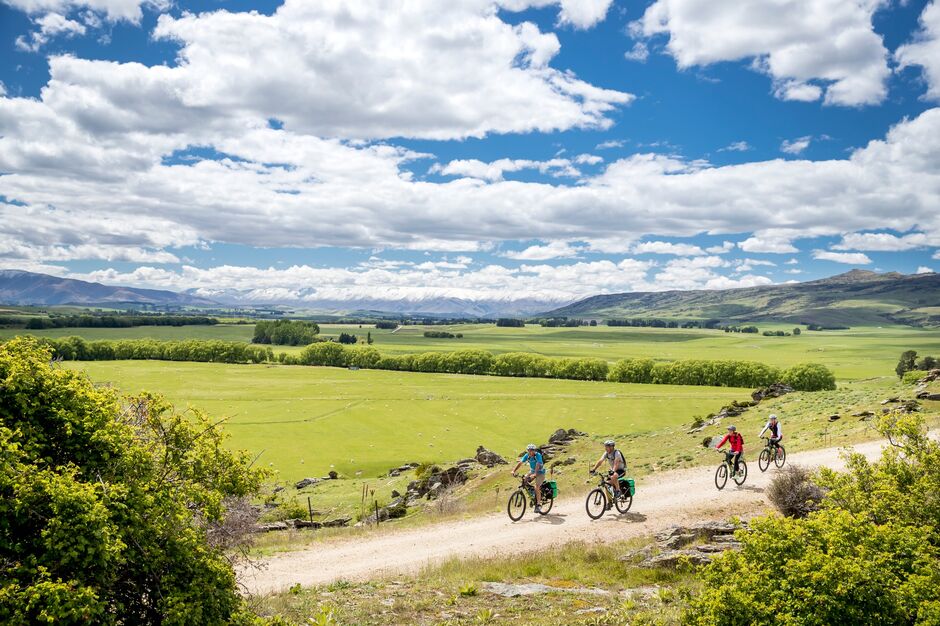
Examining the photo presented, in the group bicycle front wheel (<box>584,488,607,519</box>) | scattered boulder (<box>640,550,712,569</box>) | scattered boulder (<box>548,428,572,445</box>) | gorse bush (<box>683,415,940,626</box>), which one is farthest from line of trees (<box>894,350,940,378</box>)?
gorse bush (<box>683,415,940,626</box>)

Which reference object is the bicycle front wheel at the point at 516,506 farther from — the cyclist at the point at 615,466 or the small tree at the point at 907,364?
the small tree at the point at 907,364

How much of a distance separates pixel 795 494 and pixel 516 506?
1184 cm

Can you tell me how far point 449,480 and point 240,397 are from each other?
3846 inches

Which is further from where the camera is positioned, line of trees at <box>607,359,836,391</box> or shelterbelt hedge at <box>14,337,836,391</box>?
shelterbelt hedge at <box>14,337,836,391</box>

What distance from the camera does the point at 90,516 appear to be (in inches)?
387

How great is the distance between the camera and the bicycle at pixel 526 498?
27.2m

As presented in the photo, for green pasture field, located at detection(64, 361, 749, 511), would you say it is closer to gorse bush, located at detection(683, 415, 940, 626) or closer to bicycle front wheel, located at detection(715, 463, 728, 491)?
bicycle front wheel, located at detection(715, 463, 728, 491)

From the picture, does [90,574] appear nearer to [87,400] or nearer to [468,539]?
[87,400]

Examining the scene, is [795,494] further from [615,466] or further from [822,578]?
[822,578]

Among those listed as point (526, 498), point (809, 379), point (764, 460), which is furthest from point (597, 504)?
point (809, 379)

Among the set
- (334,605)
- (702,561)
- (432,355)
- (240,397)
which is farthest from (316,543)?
(432,355)

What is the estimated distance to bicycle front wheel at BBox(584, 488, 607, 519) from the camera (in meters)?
26.6

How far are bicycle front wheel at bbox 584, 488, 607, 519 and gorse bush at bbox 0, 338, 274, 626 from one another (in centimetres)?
1760

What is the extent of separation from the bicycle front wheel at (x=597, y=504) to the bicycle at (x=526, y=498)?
1723 millimetres
